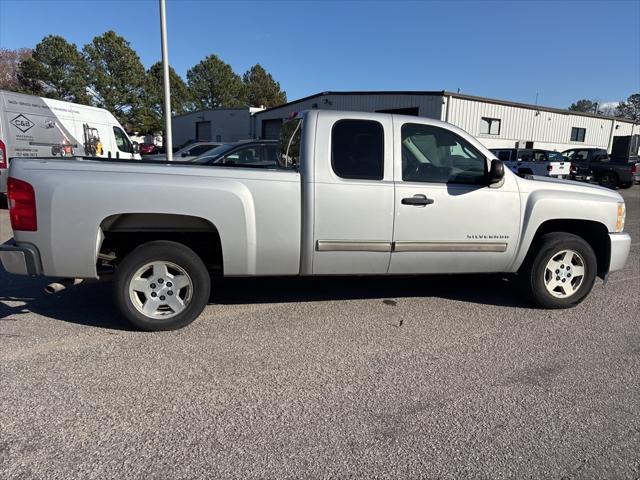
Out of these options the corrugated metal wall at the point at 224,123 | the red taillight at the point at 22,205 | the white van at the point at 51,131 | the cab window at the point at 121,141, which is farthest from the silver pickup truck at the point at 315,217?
the corrugated metal wall at the point at 224,123

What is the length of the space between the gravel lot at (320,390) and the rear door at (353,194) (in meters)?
0.66

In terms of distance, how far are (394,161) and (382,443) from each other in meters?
2.53

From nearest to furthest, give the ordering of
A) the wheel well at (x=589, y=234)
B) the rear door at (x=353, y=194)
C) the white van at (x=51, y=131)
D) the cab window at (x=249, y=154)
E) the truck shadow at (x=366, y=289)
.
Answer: the rear door at (x=353, y=194), the wheel well at (x=589, y=234), the truck shadow at (x=366, y=289), the cab window at (x=249, y=154), the white van at (x=51, y=131)

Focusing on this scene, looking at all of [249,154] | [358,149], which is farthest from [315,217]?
[249,154]

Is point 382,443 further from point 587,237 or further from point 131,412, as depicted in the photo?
point 587,237

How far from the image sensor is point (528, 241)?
15.1 feet

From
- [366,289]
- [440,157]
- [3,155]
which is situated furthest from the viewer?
[3,155]

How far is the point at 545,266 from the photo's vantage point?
15.4ft

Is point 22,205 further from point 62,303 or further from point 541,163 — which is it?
point 541,163

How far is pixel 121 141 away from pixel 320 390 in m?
12.8

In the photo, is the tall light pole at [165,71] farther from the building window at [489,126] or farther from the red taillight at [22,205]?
the building window at [489,126]

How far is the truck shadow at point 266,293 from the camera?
436 cm

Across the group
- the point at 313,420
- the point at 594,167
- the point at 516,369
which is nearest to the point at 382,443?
Result: the point at 313,420

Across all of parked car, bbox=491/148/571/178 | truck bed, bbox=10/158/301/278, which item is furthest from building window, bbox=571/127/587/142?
truck bed, bbox=10/158/301/278
